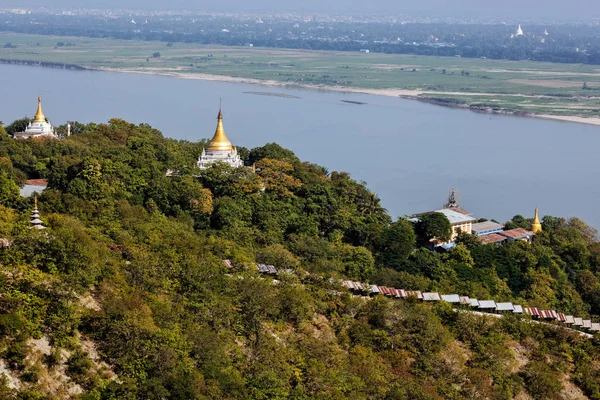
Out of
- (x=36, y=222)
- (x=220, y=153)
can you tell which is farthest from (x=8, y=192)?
(x=220, y=153)

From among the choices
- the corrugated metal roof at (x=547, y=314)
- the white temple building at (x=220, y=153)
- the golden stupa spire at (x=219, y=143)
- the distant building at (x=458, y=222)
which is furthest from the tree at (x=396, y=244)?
the golden stupa spire at (x=219, y=143)

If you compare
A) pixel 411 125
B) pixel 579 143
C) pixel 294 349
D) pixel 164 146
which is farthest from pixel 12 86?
pixel 294 349

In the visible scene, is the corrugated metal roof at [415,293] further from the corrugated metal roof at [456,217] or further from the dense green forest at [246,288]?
the corrugated metal roof at [456,217]

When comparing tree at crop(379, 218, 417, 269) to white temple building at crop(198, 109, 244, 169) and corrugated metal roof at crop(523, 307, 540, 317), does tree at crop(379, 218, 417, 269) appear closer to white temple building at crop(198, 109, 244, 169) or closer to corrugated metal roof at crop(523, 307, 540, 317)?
corrugated metal roof at crop(523, 307, 540, 317)

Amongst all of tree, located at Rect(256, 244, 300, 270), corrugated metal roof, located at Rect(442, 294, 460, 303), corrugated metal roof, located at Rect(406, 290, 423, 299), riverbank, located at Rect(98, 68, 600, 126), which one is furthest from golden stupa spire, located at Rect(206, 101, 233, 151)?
riverbank, located at Rect(98, 68, 600, 126)

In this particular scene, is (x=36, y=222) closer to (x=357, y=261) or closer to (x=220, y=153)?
(x=357, y=261)
